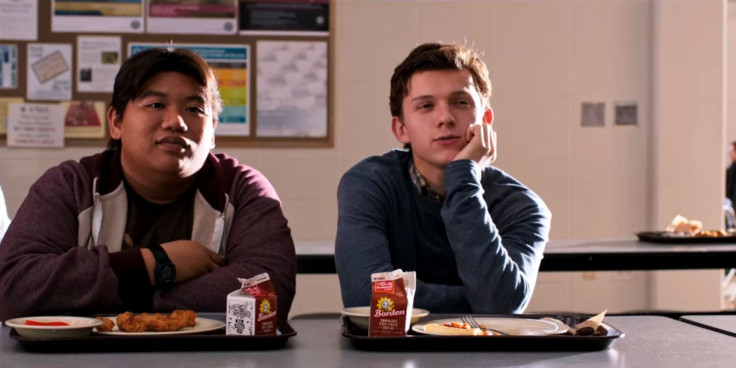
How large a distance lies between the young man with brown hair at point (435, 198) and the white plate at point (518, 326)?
41cm

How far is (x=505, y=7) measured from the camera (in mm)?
4777

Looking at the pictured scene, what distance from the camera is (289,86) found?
4652 millimetres

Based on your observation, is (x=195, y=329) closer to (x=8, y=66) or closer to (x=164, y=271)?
(x=164, y=271)

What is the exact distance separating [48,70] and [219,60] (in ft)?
2.67

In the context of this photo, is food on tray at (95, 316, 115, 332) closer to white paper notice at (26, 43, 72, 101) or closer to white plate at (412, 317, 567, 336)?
white plate at (412, 317, 567, 336)

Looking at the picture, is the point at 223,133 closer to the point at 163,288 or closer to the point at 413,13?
the point at 413,13

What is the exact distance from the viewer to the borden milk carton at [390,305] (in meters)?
1.53

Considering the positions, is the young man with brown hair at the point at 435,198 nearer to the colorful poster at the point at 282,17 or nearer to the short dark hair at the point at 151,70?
the short dark hair at the point at 151,70

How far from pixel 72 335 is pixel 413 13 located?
348 centimetres

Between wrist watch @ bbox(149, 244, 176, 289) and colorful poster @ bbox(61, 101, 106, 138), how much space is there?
266cm

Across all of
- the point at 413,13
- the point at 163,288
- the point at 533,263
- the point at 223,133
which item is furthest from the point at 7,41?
the point at 533,263

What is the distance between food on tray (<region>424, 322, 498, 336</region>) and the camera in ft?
5.02

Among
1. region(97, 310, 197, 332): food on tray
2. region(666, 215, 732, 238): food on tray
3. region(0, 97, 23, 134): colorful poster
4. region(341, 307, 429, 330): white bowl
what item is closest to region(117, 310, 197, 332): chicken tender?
region(97, 310, 197, 332): food on tray

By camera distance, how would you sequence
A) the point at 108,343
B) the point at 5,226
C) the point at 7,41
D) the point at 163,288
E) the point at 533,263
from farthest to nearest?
the point at 7,41, the point at 5,226, the point at 533,263, the point at 163,288, the point at 108,343
